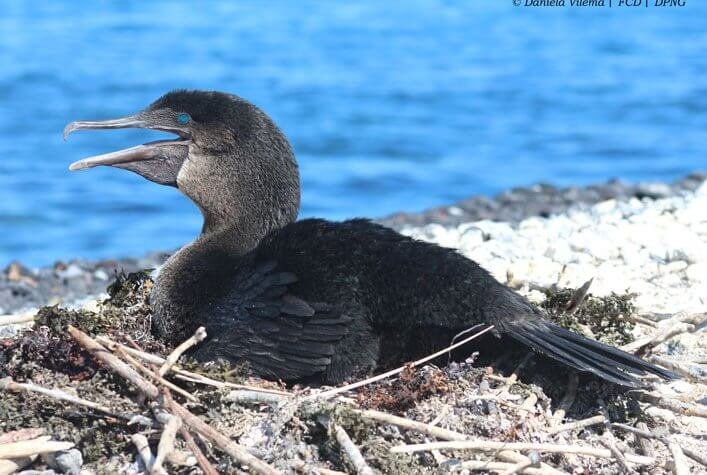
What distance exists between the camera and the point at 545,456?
14.7 ft

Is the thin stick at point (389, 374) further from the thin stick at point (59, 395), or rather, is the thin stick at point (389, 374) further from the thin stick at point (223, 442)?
the thin stick at point (59, 395)

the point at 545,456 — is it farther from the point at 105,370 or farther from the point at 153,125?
the point at 153,125

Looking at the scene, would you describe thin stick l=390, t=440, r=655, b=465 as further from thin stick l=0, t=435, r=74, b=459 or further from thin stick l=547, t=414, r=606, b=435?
thin stick l=0, t=435, r=74, b=459

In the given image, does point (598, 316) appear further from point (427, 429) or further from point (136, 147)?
point (136, 147)

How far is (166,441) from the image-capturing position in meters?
4.05

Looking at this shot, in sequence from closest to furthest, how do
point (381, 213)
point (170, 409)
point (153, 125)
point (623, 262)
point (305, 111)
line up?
point (170, 409) → point (153, 125) → point (623, 262) → point (381, 213) → point (305, 111)

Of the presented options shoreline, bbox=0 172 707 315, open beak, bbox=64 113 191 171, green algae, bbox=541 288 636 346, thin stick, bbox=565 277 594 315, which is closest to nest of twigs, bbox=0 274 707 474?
green algae, bbox=541 288 636 346

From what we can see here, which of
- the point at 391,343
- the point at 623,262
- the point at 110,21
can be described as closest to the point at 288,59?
the point at 110,21

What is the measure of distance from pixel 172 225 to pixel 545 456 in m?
10.5

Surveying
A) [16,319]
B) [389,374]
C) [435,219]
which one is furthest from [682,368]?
[435,219]

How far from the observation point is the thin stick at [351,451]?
13.4 ft

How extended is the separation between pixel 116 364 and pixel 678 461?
2.06 m

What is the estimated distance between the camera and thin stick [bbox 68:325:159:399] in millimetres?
4266

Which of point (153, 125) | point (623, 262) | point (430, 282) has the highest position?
point (153, 125)
